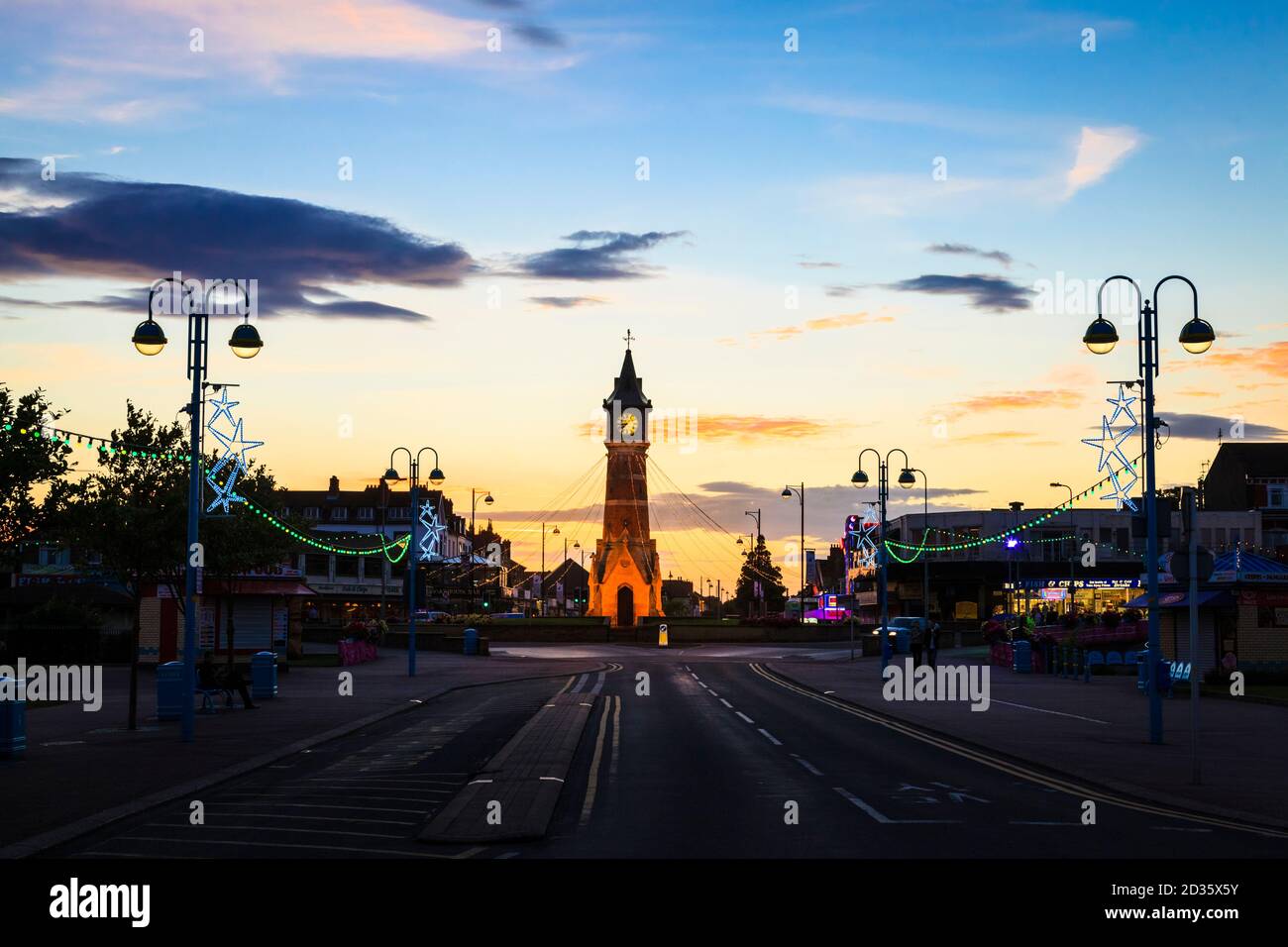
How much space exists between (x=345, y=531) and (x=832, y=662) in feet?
319

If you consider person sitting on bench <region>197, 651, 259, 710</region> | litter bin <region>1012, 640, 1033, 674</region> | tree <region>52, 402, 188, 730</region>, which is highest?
tree <region>52, 402, 188, 730</region>

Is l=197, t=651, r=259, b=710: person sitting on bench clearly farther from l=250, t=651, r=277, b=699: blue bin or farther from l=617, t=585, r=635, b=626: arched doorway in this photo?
l=617, t=585, r=635, b=626: arched doorway

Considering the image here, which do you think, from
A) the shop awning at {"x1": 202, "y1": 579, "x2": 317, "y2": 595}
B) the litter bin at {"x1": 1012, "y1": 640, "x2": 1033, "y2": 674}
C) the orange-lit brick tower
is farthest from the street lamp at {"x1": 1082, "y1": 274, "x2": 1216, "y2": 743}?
the orange-lit brick tower

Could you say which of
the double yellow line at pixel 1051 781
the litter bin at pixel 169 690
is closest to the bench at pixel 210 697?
the litter bin at pixel 169 690

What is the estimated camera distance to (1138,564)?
5084 inches

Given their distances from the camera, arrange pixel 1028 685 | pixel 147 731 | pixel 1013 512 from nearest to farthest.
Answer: pixel 147 731 → pixel 1028 685 → pixel 1013 512

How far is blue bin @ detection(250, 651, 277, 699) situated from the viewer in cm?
3684

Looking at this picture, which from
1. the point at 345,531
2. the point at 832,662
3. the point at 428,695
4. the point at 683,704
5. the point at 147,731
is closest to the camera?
the point at 147,731

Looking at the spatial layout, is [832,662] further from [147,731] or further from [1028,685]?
[147,731]

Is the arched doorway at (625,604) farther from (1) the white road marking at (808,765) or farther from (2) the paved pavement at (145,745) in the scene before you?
(1) the white road marking at (808,765)

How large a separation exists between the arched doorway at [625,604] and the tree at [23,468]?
319 ft

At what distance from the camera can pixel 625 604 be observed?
4717 inches

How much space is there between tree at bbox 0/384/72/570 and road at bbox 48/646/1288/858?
5.93 metres
